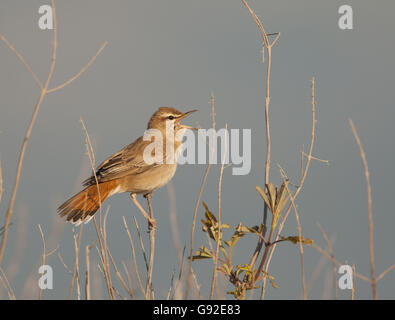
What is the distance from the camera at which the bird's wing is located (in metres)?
6.95

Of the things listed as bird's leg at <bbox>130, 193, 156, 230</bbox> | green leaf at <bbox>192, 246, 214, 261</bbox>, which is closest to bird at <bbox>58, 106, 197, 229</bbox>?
bird's leg at <bbox>130, 193, 156, 230</bbox>

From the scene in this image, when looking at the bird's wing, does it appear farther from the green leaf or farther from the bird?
the green leaf

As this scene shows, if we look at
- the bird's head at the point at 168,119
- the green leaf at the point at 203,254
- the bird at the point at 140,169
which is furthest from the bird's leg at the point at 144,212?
the green leaf at the point at 203,254

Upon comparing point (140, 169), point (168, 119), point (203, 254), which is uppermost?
point (168, 119)

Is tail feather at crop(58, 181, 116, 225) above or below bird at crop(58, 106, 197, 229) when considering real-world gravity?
below

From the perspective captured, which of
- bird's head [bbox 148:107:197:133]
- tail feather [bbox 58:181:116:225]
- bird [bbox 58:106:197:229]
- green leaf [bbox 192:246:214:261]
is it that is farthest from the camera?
bird's head [bbox 148:107:197:133]

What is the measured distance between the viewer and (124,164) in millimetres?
7098

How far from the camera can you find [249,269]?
3643mm

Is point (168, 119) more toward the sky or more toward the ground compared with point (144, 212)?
more toward the sky

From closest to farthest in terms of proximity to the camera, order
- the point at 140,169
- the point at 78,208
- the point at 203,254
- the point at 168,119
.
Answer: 1. the point at 203,254
2. the point at 78,208
3. the point at 140,169
4. the point at 168,119

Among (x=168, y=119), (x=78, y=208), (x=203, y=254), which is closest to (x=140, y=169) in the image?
(x=168, y=119)

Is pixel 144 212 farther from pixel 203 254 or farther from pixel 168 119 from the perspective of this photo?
pixel 203 254
